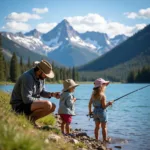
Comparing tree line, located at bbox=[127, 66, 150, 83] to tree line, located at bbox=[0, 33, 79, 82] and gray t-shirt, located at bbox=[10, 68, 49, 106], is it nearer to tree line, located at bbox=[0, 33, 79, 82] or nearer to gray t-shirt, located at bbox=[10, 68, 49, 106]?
tree line, located at bbox=[0, 33, 79, 82]

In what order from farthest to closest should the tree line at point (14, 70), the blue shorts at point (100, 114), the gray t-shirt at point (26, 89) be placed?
the tree line at point (14, 70)
the blue shorts at point (100, 114)
the gray t-shirt at point (26, 89)

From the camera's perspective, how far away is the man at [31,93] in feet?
30.1

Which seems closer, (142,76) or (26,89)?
(26,89)

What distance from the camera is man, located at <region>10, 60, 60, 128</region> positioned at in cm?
916

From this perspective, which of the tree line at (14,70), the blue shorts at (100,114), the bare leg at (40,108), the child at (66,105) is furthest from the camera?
→ the tree line at (14,70)

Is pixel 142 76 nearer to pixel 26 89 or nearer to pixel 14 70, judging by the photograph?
pixel 14 70

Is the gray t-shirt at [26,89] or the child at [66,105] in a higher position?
the gray t-shirt at [26,89]

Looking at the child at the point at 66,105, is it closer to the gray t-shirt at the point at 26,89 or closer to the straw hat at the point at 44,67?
the gray t-shirt at the point at 26,89

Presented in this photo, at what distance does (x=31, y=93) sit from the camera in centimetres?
932

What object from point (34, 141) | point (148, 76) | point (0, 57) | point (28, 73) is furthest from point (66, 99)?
point (148, 76)

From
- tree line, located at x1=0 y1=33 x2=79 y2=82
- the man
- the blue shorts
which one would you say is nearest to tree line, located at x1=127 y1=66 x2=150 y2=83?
tree line, located at x1=0 y1=33 x2=79 y2=82

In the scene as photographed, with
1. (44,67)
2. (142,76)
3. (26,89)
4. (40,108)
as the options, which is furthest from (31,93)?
(142,76)

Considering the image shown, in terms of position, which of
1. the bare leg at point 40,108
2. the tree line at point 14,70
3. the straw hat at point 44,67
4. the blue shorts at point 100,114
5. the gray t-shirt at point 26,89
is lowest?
the blue shorts at point 100,114

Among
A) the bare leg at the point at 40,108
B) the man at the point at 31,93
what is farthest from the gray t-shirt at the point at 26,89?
the bare leg at the point at 40,108
